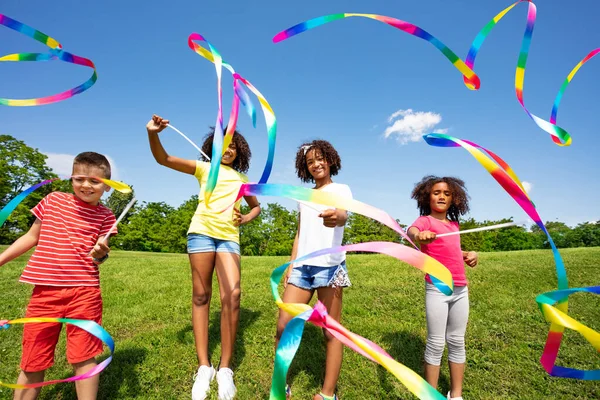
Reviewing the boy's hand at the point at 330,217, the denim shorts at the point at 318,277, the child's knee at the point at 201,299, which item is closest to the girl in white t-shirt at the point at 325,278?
the denim shorts at the point at 318,277

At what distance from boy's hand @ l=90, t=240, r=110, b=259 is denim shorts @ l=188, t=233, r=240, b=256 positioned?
0.69 metres

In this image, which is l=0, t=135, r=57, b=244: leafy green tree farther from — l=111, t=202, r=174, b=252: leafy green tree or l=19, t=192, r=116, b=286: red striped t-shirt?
l=19, t=192, r=116, b=286: red striped t-shirt

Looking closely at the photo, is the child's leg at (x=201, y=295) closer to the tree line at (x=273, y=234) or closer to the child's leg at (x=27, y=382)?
the child's leg at (x=27, y=382)

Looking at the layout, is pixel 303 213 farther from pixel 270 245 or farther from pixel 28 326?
pixel 270 245

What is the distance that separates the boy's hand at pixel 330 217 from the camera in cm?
208

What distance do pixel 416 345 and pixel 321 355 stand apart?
1.13m

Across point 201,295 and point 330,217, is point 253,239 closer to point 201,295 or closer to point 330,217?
point 201,295

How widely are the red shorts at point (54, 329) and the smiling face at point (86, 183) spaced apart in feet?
2.10

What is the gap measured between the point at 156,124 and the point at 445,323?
8.76ft

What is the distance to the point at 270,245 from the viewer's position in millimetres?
35594

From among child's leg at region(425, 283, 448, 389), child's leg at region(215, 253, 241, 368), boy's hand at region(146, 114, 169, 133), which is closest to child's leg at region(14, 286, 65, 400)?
child's leg at region(215, 253, 241, 368)

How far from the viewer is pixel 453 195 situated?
3148 millimetres

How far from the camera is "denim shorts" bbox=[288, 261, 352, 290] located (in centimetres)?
254

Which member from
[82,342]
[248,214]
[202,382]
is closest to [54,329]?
[82,342]
